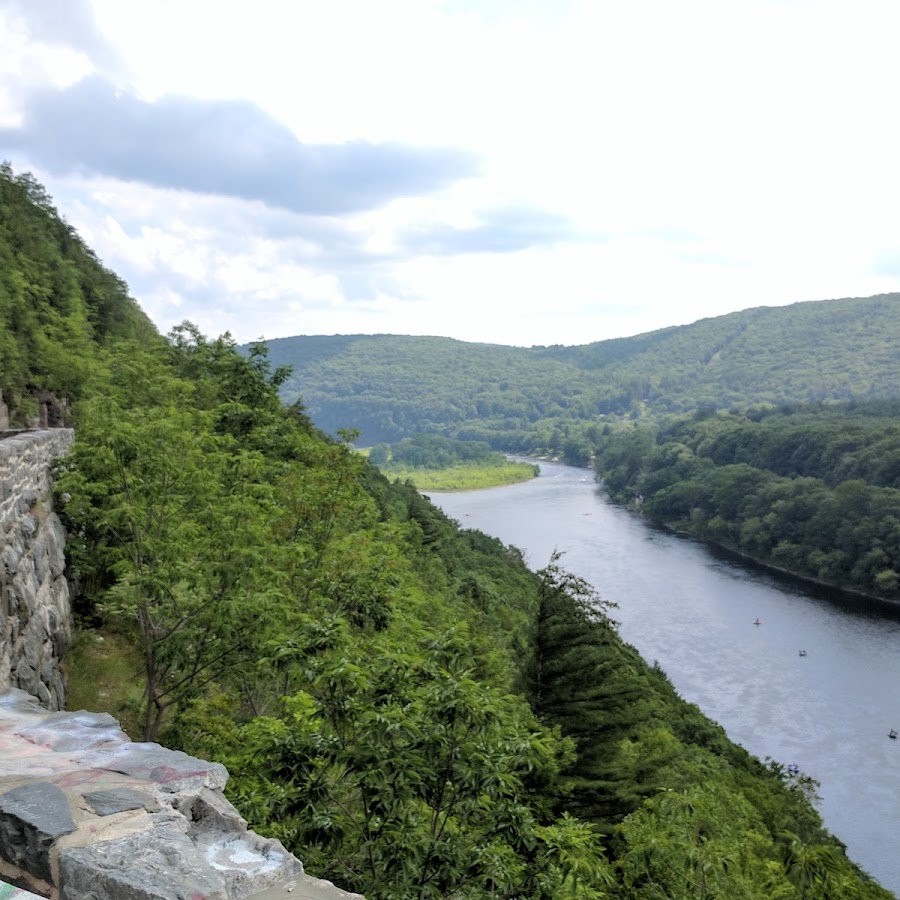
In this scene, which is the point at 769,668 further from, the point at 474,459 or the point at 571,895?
the point at 474,459

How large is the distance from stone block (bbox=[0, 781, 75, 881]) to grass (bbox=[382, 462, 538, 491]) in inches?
5219

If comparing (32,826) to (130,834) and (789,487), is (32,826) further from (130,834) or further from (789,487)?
(789,487)

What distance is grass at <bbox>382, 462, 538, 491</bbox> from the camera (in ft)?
466

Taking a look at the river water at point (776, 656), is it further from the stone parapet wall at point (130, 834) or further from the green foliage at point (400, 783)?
the stone parapet wall at point (130, 834)

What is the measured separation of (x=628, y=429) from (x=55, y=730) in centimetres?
19535

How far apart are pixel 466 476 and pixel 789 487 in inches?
2765

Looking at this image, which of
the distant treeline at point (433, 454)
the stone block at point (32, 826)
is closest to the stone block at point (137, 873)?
the stone block at point (32, 826)

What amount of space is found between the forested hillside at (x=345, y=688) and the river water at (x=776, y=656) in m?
11.2

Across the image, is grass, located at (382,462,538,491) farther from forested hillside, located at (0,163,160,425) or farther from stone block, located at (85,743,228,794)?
stone block, located at (85,743,228,794)

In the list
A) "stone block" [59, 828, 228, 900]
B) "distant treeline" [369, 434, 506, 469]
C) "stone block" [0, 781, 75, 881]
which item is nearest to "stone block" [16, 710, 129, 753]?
"stone block" [0, 781, 75, 881]

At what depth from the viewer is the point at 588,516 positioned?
336 ft

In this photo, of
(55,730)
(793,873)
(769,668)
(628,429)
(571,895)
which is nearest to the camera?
(55,730)

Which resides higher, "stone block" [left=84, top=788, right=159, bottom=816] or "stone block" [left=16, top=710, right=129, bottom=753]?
"stone block" [left=84, top=788, right=159, bottom=816]

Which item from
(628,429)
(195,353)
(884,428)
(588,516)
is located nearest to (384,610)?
(195,353)
